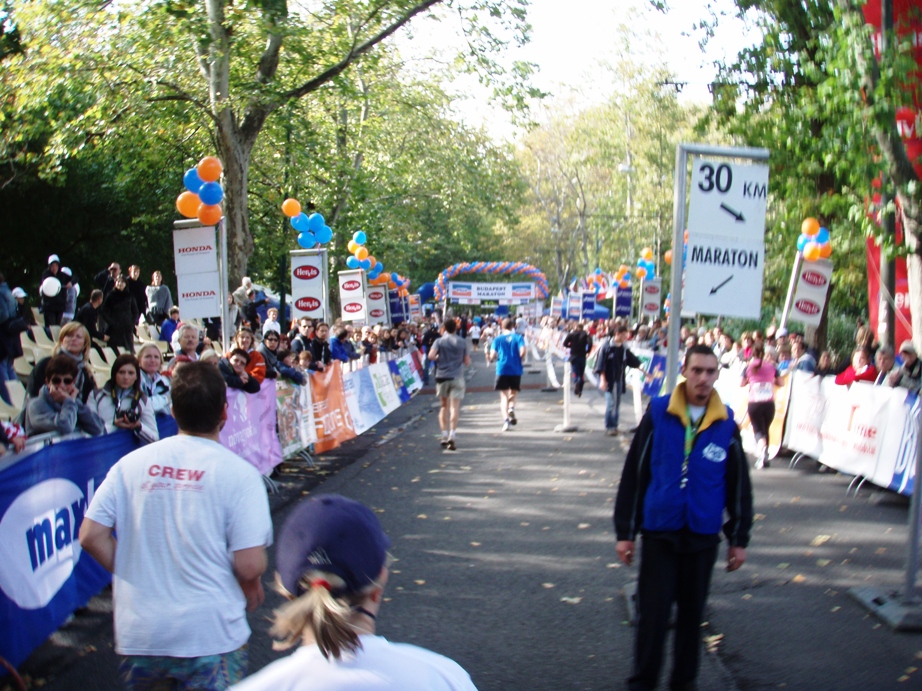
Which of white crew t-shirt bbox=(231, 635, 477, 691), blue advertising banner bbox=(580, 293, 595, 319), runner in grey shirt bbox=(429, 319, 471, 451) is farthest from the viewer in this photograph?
blue advertising banner bbox=(580, 293, 595, 319)

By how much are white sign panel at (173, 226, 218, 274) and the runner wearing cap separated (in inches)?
412

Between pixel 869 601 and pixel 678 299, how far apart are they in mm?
2370

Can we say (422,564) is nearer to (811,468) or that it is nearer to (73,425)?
(73,425)

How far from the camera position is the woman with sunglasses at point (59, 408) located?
693 cm

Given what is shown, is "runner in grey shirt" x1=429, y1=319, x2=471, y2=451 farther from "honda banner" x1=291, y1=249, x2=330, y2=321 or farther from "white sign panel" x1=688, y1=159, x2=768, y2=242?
"white sign panel" x1=688, y1=159, x2=768, y2=242

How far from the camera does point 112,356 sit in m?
18.0

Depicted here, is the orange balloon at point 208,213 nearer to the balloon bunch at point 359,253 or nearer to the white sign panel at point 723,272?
the white sign panel at point 723,272

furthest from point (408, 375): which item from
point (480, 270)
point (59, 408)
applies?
point (480, 270)

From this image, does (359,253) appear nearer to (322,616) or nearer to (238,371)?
(238,371)

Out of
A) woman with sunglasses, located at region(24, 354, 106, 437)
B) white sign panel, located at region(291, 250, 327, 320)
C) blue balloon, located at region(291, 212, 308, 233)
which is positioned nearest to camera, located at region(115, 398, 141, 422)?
woman with sunglasses, located at region(24, 354, 106, 437)

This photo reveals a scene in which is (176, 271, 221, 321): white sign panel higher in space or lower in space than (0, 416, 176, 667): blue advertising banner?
higher

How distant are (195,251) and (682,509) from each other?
8832 mm

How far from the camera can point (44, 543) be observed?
19.5 feet

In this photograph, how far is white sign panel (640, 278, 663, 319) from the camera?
3036 cm
